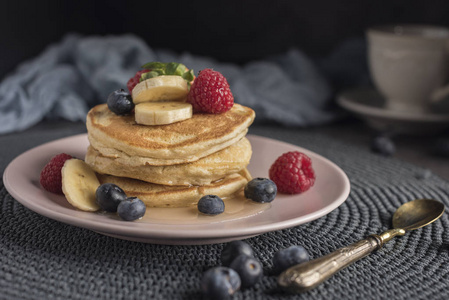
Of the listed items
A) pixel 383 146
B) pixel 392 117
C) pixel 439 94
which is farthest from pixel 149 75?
pixel 439 94

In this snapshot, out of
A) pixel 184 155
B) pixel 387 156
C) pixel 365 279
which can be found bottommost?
pixel 387 156

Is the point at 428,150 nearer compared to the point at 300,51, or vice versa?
the point at 428,150

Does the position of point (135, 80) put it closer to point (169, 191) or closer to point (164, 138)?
point (164, 138)

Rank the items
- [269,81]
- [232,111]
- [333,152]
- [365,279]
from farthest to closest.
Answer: [269,81], [333,152], [232,111], [365,279]

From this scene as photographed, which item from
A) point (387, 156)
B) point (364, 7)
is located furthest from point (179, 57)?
point (387, 156)

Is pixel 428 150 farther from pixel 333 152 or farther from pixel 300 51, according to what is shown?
pixel 300 51

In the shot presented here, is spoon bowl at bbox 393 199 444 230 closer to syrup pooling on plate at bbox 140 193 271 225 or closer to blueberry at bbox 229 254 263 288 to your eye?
syrup pooling on plate at bbox 140 193 271 225
